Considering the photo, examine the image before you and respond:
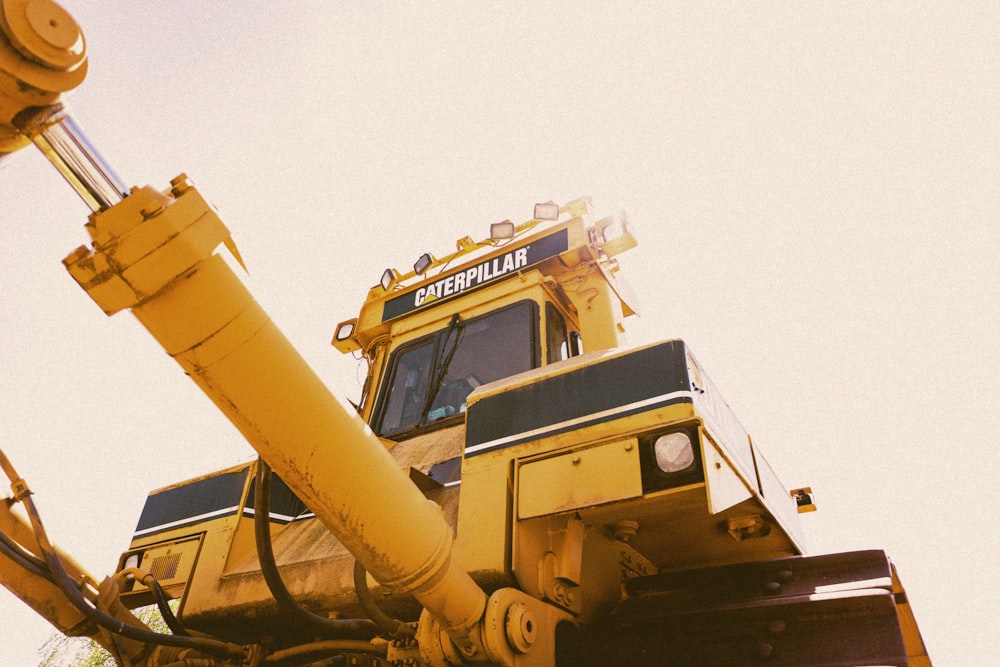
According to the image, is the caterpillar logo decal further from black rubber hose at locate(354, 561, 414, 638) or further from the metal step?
black rubber hose at locate(354, 561, 414, 638)

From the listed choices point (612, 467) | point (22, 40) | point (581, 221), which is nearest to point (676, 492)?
point (612, 467)

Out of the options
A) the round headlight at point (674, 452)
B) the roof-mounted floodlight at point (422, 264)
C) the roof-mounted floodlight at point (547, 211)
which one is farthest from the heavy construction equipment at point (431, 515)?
the roof-mounted floodlight at point (422, 264)

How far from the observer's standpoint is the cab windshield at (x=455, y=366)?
4.12 meters

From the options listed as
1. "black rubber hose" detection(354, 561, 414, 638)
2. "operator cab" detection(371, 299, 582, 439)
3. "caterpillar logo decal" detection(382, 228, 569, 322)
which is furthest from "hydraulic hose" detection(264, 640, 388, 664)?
"caterpillar logo decal" detection(382, 228, 569, 322)

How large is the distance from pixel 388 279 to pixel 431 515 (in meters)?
3.49

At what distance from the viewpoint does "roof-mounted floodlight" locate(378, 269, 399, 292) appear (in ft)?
17.0

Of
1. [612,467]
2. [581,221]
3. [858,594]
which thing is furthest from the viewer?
[581,221]

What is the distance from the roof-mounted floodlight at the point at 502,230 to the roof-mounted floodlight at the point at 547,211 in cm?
36

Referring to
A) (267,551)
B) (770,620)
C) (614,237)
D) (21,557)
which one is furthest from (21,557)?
(614,237)

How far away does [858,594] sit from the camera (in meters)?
2.22

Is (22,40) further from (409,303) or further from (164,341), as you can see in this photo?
(409,303)

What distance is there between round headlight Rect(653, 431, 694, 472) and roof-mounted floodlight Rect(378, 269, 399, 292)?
10.7ft

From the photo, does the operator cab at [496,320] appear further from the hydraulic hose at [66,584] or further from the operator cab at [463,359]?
the hydraulic hose at [66,584]

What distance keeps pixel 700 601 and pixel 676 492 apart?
0.61 m
